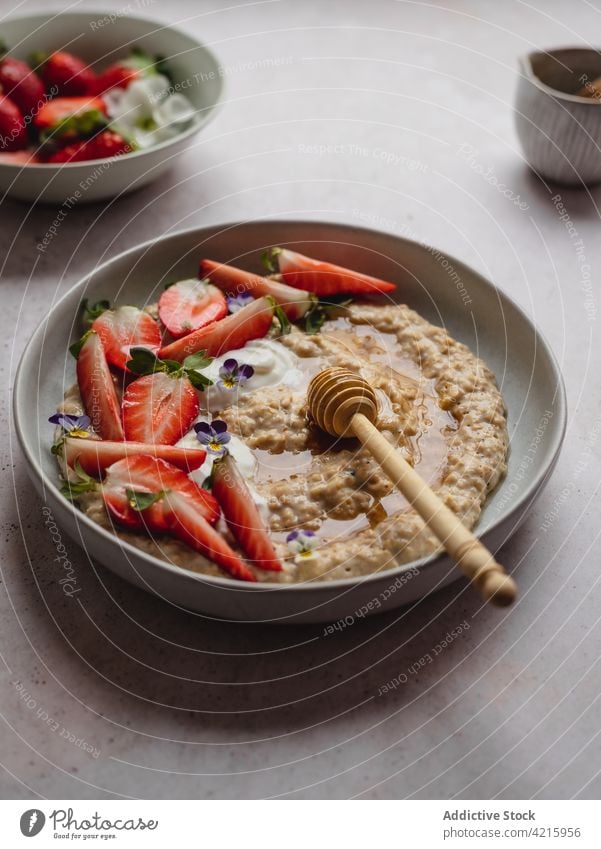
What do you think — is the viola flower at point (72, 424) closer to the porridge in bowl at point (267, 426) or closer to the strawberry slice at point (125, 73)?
the porridge in bowl at point (267, 426)

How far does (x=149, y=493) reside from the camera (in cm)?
157

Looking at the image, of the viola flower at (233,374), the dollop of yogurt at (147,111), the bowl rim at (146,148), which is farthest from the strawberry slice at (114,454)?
the dollop of yogurt at (147,111)

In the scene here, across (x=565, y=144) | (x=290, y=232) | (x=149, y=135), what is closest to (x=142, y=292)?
(x=290, y=232)

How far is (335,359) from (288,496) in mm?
399

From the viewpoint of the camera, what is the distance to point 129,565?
150cm

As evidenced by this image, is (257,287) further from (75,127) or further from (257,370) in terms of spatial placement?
(75,127)

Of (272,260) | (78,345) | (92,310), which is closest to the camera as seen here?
(78,345)

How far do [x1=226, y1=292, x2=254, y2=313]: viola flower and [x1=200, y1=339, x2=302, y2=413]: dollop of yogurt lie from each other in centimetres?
11

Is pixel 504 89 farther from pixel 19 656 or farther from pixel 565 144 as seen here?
pixel 19 656

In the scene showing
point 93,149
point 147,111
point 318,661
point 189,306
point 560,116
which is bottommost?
point 318,661

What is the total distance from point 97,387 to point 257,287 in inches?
18.9

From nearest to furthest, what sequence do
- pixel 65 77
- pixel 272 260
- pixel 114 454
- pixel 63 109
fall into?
1. pixel 114 454
2. pixel 272 260
3. pixel 63 109
4. pixel 65 77

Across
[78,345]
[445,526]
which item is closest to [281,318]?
[78,345]

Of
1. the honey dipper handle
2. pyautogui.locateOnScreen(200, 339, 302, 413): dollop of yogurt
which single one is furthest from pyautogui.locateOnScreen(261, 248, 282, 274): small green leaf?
the honey dipper handle
